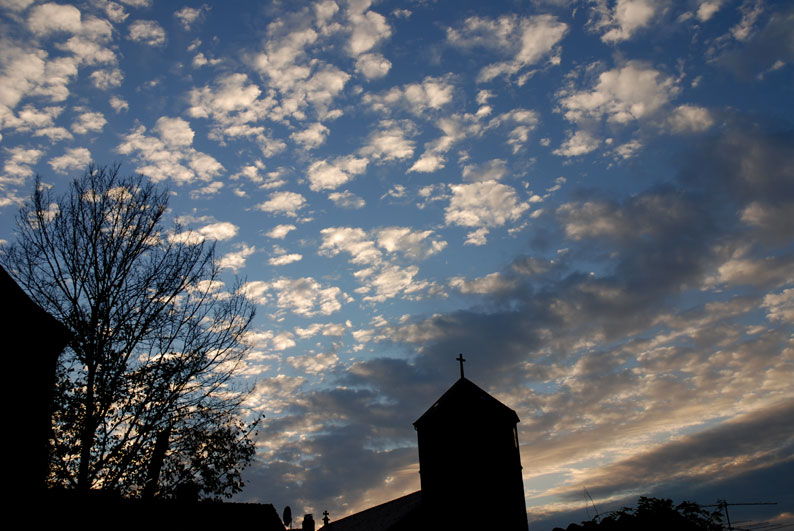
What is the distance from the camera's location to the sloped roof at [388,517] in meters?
32.3

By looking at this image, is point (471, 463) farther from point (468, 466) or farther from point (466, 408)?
point (466, 408)

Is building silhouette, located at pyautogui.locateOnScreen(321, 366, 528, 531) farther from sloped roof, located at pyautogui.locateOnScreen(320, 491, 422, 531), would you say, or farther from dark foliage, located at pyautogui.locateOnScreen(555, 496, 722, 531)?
dark foliage, located at pyautogui.locateOnScreen(555, 496, 722, 531)

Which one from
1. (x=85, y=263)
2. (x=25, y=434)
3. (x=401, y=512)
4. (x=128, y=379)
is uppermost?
(x=85, y=263)

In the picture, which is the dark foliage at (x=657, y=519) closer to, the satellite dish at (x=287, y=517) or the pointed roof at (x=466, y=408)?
the pointed roof at (x=466, y=408)

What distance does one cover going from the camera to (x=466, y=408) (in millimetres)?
32281

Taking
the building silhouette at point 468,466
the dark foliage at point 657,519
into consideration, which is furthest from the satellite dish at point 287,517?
the dark foliage at point 657,519

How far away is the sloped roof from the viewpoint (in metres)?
32.3

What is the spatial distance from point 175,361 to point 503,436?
774 inches

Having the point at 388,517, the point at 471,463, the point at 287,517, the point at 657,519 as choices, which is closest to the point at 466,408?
the point at 471,463

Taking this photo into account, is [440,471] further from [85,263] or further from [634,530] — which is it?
[634,530]

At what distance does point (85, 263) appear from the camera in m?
20.0

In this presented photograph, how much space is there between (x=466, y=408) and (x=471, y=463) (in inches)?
121

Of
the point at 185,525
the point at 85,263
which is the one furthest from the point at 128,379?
the point at 185,525

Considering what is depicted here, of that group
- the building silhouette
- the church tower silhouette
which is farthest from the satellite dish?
the church tower silhouette
